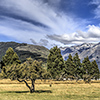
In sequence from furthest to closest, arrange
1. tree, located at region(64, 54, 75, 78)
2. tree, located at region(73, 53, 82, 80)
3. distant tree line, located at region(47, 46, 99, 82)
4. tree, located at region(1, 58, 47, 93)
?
1. tree, located at region(73, 53, 82, 80)
2. tree, located at region(64, 54, 75, 78)
3. distant tree line, located at region(47, 46, 99, 82)
4. tree, located at region(1, 58, 47, 93)

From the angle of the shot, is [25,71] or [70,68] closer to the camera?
[25,71]

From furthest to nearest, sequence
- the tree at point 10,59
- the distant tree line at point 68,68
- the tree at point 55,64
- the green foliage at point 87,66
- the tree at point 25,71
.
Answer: the green foliage at point 87,66 → the distant tree line at point 68,68 → the tree at point 55,64 → the tree at point 10,59 → the tree at point 25,71

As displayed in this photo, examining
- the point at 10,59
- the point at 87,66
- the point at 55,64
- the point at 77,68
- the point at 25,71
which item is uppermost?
the point at 10,59

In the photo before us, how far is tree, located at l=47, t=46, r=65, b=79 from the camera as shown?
282 feet

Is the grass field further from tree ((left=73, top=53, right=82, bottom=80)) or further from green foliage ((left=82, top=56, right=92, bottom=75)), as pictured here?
green foliage ((left=82, top=56, right=92, bottom=75))

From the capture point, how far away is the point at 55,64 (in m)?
87.9

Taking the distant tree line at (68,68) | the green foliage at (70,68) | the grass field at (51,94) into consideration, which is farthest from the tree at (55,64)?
the grass field at (51,94)

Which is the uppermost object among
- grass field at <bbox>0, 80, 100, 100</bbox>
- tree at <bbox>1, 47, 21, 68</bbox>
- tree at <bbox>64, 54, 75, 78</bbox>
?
tree at <bbox>1, 47, 21, 68</bbox>

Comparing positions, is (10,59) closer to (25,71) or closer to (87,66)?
(25,71)

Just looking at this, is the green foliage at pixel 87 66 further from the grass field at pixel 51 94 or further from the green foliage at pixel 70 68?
the grass field at pixel 51 94

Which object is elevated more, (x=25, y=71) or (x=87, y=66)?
(x=25, y=71)

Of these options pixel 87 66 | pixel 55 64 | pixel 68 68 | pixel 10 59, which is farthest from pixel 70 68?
pixel 10 59

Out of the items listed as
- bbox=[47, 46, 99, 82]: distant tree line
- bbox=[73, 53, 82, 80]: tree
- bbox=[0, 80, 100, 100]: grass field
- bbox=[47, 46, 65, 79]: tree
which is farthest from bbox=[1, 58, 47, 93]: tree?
bbox=[73, 53, 82, 80]: tree

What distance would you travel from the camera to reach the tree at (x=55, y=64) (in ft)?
282
